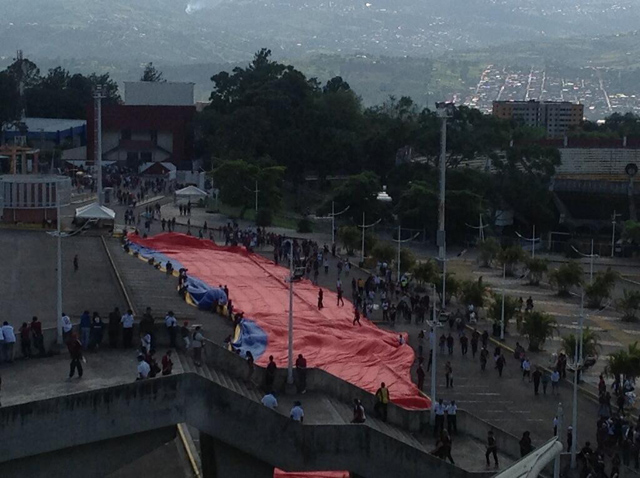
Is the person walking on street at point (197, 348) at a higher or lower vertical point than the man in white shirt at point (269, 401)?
higher

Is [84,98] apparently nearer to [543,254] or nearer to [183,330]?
[543,254]

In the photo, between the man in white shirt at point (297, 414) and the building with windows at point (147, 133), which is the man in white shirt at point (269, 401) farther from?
the building with windows at point (147, 133)

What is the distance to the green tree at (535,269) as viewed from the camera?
3838 centimetres

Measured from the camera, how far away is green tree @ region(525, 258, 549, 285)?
126ft

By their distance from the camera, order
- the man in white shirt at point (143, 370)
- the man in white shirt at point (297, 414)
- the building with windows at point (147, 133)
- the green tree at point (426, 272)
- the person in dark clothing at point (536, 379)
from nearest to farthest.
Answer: the man in white shirt at point (143, 370)
the man in white shirt at point (297, 414)
the person in dark clothing at point (536, 379)
the green tree at point (426, 272)
the building with windows at point (147, 133)

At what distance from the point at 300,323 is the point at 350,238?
45.2 ft

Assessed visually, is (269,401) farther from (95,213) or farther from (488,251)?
(488,251)

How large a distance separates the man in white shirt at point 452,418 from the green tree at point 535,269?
20447 mm

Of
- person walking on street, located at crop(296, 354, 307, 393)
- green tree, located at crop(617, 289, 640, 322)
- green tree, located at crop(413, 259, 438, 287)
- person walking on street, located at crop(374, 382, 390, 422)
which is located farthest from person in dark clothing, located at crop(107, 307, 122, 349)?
green tree, located at crop(617, 289, 640, 322)

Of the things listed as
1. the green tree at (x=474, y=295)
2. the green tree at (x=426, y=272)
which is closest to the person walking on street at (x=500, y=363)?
the green tree at (x=474, y=295)

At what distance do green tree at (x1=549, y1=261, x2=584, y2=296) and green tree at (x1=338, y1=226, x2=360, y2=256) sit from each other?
7067mm

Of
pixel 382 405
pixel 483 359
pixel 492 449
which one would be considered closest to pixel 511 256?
pixel 483 359

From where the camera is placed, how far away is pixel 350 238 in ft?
133

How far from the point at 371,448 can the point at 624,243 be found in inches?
1330
